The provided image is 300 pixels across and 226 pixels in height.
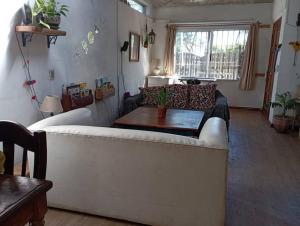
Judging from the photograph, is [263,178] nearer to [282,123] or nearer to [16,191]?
[282,123]

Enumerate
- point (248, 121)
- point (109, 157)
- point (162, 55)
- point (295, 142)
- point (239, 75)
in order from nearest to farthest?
point (109, 157) → point (295, 142) → point (248, 121) → point (239, 75) → point (162, 55)

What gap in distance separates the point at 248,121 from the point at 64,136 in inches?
170

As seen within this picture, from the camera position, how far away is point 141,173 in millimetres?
1699

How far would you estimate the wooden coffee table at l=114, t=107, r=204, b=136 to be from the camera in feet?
9.45

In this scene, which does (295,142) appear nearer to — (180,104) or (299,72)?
(299,72)

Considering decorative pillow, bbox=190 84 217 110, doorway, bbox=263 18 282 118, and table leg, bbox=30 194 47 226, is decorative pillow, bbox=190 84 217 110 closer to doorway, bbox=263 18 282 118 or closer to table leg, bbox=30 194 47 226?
doorway, bbox=263 18 282 118

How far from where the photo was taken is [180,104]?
450cm

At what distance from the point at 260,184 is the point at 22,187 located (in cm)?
234

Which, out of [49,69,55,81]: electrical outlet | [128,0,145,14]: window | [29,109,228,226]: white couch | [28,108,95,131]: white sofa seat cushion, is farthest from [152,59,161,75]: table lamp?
[29,109,228,226]: white couch

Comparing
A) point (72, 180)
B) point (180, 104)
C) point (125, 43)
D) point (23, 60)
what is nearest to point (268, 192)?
point (72, 180)

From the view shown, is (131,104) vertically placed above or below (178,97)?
below

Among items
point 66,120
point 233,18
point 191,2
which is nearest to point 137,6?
point 191,2

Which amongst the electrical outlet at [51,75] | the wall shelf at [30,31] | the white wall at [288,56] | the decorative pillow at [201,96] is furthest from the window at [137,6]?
the wall shelf at [30,31]

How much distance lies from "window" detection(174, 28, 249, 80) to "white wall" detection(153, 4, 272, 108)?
0.29 m
